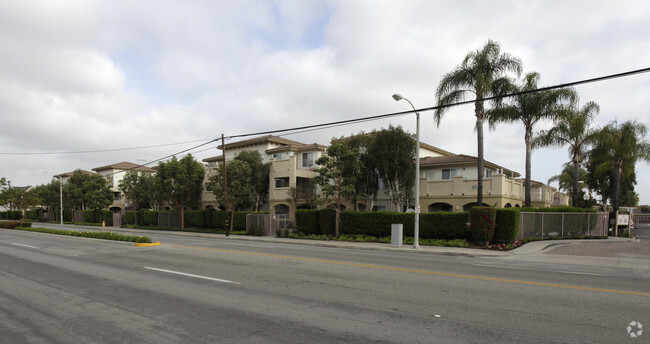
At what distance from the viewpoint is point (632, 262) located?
14250 millimetres

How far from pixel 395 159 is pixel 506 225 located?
10057mm

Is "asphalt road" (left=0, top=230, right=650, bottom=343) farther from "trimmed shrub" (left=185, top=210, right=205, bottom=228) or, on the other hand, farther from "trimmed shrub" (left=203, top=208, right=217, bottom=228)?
"trimmed shrub" (left=185, top=210, right=205, bottom=228)

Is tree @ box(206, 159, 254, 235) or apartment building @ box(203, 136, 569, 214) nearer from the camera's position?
apartment building @ box(203, 136, 569, 214)

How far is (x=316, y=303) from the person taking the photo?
7.14 m

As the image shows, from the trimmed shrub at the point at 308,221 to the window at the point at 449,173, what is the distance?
11.7 m

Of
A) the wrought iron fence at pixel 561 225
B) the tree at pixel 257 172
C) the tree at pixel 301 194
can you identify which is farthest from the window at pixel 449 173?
the tree at pixel 257 172

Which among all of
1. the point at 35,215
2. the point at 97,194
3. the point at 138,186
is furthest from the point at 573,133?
the point at 35,215

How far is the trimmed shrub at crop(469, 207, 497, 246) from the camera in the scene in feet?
65.4

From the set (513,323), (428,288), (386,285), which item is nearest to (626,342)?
(513,323)

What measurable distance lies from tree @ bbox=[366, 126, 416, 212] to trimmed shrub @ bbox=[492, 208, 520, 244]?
9.17 meters

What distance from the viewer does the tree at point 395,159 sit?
28.5 metres

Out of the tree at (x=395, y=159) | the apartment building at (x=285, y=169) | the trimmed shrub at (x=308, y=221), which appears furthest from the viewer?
the apartment building at (x=285, y=169)

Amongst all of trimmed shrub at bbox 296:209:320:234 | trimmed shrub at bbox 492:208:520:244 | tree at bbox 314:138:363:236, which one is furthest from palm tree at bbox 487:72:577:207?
trimmed shrub at bbox 296:209:320:234

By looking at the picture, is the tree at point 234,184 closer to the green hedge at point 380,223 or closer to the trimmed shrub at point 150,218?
the green hedge at point 380,223
